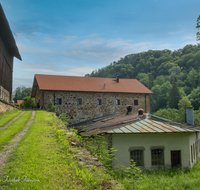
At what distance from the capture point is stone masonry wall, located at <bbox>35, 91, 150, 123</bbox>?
79.8 ft

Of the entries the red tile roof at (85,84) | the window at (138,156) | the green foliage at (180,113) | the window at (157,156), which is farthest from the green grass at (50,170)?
the green foliage at (180,113)

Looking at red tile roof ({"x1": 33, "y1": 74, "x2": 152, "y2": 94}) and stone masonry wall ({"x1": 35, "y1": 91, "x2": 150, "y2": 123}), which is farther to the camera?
red tile roof ({"x1": 33, "y1": 74, "x2": 152, "y2": 94})

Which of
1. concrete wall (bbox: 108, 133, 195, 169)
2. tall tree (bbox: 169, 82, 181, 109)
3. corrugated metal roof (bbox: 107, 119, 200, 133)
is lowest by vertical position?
concrete wall (bbox: 108, 133, 195, 169)

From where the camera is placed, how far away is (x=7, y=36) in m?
17.7

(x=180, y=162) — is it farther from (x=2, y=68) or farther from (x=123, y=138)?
(x=2, y=68)

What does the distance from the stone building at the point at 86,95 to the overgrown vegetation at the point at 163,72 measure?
35410 millimetres

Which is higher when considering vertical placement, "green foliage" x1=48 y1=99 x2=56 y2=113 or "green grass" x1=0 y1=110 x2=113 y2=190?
"green foliage" x1=48 y1=99 x2=56 y2=113

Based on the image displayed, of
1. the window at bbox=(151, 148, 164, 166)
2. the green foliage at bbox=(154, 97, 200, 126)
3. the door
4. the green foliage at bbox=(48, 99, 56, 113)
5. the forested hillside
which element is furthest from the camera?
the forested hillside

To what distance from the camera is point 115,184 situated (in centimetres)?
405

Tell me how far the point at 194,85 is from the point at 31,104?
66134mm

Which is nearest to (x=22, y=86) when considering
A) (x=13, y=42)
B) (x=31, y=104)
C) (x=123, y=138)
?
(x=31, y=104)

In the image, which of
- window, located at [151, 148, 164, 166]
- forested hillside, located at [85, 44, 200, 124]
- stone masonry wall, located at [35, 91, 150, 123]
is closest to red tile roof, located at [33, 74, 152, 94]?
stone masonry wall, located at [35, 91, 150, 123]

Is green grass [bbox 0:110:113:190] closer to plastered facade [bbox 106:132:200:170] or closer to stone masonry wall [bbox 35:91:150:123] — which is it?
plastered facade [bbox 106:132:200:170]

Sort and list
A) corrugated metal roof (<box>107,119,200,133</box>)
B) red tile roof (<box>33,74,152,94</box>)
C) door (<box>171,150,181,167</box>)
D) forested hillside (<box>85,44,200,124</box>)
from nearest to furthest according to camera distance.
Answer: corrugated metal roof (<box>107,119,200,133</box>)
door (<box>171,150,181,167</box>)
red tile roof (<box>33,74,152,94</box>)
forested hillside (<box>85,44,200,124</box>)
